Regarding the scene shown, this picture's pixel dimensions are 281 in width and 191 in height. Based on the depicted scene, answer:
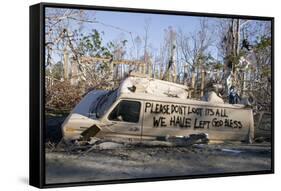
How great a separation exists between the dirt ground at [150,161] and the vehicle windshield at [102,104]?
357 mm

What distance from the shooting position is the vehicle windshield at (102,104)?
8.45 m

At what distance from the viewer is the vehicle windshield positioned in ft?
27.7

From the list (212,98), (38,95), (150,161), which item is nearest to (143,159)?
(150,161)

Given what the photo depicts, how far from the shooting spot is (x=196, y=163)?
9.07m

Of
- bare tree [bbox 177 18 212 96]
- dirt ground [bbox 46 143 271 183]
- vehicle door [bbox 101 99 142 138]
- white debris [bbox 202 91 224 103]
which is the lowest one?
dirt ground [bbox 46 143 271 183]

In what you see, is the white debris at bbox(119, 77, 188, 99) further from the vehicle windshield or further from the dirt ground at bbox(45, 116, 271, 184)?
the dirt ground at bbox(45, 116, 271, 184)

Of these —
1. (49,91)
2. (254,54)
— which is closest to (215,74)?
(254,54)

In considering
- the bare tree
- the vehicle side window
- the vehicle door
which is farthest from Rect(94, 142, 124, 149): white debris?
the bare tree

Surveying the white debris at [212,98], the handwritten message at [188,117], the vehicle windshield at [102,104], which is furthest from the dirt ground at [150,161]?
the white debris at [212,98]

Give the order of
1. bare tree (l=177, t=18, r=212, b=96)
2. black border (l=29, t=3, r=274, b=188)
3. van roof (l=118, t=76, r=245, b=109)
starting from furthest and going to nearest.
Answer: bare tree (l=177, t=18, r=212, b=96), van roof (l=118, t=76, r=245, b=109), black border (l=29, t=3, r=274, b=188)

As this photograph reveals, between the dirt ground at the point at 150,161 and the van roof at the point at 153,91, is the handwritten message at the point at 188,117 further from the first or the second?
the dirt ground at the point at 150,161

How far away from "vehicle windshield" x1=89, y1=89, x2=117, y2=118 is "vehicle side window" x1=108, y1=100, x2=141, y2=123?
0.09m

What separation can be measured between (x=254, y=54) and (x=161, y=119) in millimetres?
1511

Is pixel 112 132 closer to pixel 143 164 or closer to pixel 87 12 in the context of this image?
pixel 143 164
